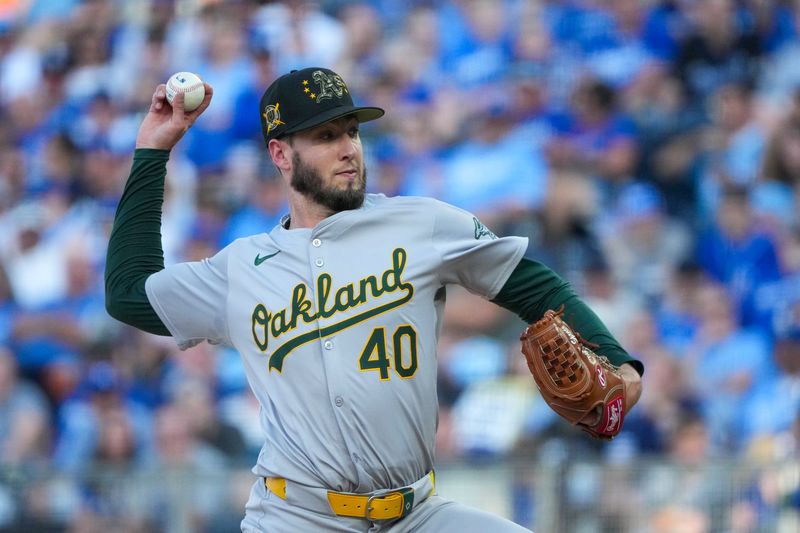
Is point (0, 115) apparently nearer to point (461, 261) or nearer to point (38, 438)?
point (38, 438)

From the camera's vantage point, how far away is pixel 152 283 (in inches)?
158

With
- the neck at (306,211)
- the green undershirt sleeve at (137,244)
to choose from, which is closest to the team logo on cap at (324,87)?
the neck at (306,211)

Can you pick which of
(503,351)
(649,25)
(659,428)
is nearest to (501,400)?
(503,351)

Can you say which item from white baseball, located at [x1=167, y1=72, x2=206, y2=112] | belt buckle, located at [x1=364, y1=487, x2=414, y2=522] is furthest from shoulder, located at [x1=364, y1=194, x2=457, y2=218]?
belt buckle, located at [x1=364, y1=487, x2=414, y2=522]

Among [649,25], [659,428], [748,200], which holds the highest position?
[649,25]

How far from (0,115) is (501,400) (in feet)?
19.0

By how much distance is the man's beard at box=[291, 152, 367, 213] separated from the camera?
13.0 ft

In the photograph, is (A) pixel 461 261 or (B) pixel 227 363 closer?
(A) pixel 461 261

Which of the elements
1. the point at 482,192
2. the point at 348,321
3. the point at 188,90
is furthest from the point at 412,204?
the point at 482,192

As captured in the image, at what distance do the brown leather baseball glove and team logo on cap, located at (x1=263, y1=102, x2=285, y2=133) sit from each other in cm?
104

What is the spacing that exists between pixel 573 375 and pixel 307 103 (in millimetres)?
1172

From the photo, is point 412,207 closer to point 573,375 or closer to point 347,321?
point 347,321

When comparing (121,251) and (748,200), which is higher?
(748,200)

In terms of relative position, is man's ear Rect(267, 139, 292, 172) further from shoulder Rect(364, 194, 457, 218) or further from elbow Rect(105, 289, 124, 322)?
elbow Rect(105, 289, 124, 322)
